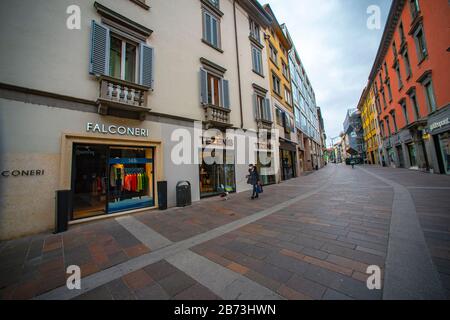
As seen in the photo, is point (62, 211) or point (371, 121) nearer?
point (62, 211)

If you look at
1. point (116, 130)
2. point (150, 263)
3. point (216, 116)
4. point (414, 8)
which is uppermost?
point (414, 8)

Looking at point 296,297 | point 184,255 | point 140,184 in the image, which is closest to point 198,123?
point 140,184

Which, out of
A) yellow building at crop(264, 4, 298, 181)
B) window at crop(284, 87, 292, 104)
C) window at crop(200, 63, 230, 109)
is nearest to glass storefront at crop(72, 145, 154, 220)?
window at crop(200, 63, 230, 109)

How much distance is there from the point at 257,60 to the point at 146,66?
966 centimetres

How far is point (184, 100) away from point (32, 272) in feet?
22.5

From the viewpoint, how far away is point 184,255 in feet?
9.85

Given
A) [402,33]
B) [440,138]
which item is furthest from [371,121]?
[440,138]

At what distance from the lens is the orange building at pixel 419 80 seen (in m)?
11.4

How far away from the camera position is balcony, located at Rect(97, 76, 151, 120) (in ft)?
17.9

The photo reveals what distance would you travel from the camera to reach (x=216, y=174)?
9.39 meters

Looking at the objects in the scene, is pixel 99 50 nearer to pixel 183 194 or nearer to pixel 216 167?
pixel 183 194

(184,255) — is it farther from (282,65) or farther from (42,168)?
(282,65)

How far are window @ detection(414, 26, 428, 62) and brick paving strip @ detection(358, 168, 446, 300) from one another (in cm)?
1728

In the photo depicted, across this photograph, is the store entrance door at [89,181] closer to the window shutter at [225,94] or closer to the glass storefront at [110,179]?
the glass storefront at [110,179]
